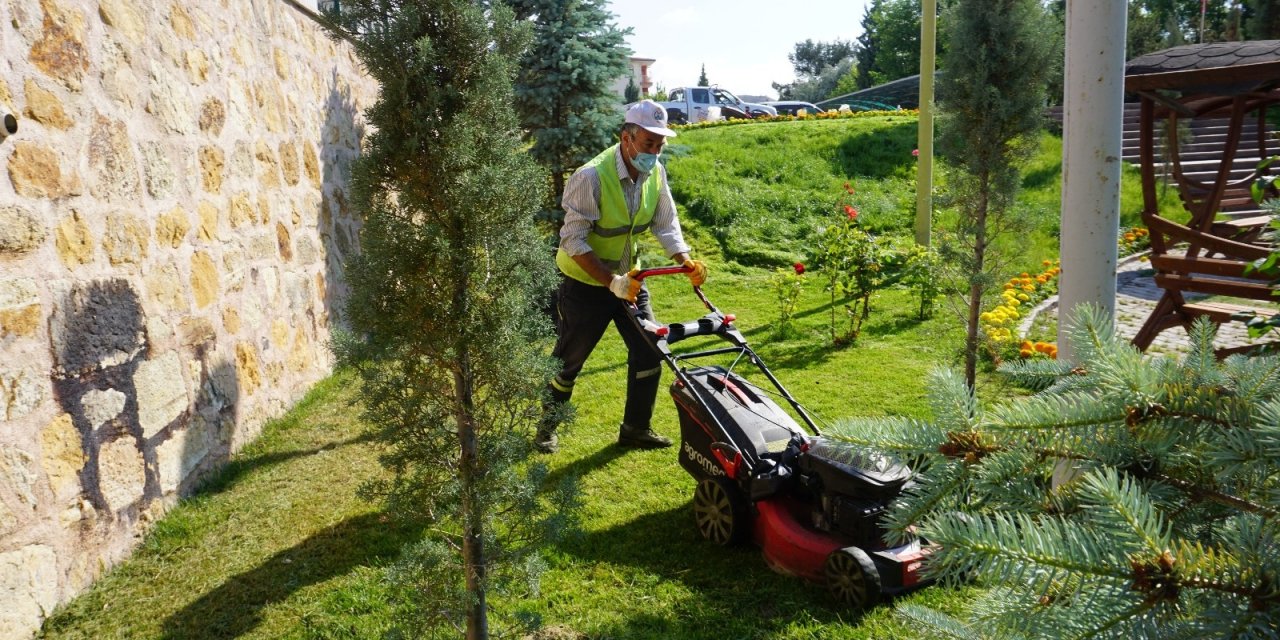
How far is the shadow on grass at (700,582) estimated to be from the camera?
10.4 ft

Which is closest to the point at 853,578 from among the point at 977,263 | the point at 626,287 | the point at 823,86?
the point at 626,287

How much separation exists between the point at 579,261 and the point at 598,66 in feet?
18.7

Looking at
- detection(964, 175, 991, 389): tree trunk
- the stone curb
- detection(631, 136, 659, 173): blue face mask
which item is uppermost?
detection(631, 136, 659, 173): blue face mask

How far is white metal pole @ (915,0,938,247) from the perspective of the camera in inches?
356

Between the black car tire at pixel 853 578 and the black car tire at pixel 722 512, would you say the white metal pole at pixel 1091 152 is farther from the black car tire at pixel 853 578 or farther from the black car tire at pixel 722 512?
the black car tire at pixel 722 512

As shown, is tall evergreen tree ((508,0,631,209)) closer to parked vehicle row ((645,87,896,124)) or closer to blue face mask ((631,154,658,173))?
blue face mask ((631,154,658,173))

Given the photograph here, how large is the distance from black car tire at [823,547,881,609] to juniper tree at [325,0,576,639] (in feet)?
4.06

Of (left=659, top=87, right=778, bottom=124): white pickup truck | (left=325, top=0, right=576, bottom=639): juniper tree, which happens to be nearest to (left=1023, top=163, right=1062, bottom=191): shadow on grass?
(left=325, top=0, right=576, bottom=639): juniper tree

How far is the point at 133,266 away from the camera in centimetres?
370

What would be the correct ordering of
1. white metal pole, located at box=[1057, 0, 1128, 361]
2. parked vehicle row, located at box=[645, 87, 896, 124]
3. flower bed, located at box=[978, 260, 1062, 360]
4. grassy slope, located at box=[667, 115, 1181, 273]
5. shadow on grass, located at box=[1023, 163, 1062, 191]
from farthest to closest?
parked vehicle row, located at box=[645, 87, 896, 124], shadow on grass, located at box=[1023, 163, 1062, 191], grassy slope, located at box=[667, 115, 1181, 273], flower bed, located at box=[978, 260, 1062, 360], white metal pole, located at box=[1057, 0, 1128, 361]

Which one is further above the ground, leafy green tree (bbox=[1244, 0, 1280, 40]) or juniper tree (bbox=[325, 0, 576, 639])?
leafy green tree (bbox=[1244, 0, 1280, 40])

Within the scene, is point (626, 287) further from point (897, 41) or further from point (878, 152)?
point (897, 41)

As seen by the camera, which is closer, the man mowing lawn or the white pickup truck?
the man mowing lawn

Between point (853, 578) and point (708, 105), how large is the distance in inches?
1008
